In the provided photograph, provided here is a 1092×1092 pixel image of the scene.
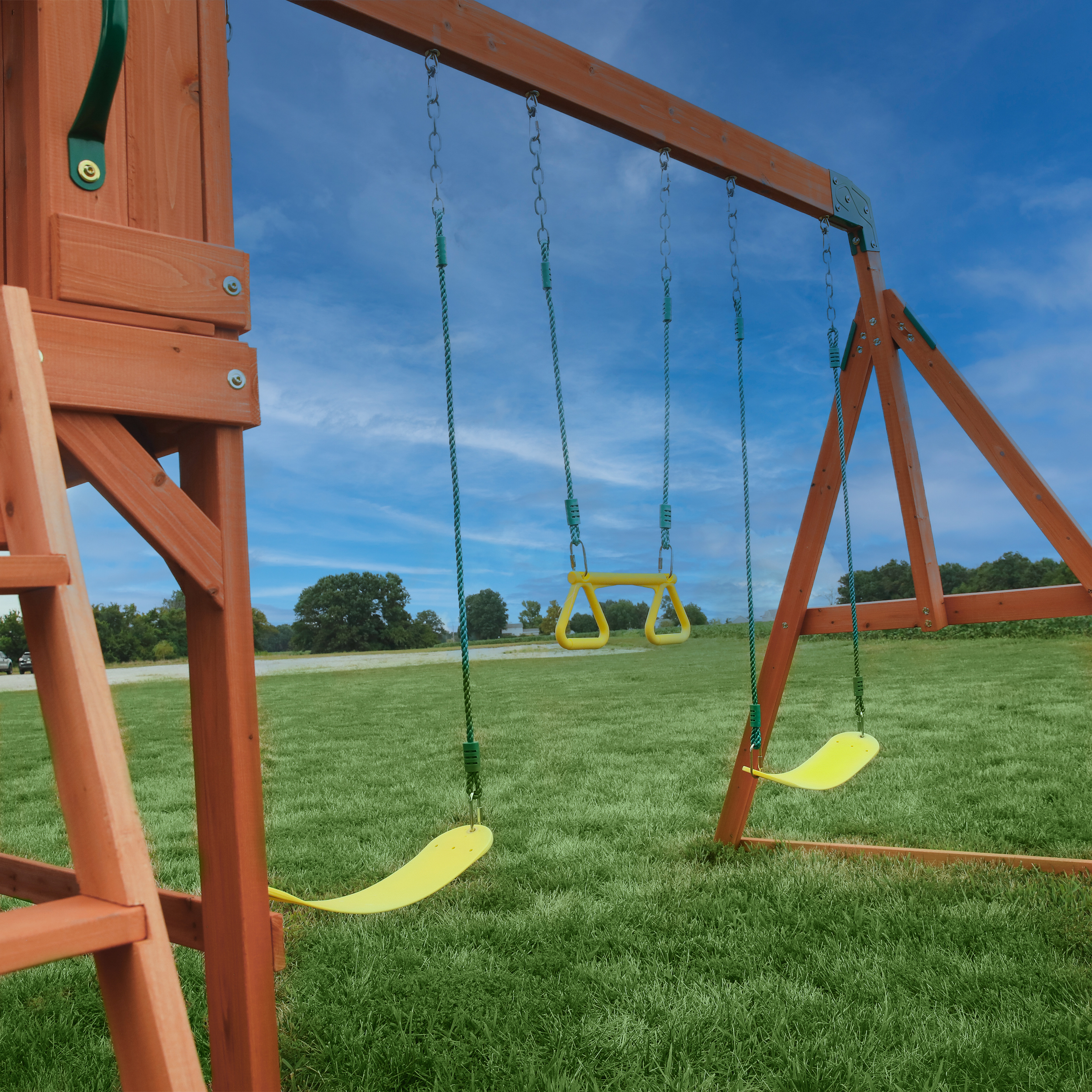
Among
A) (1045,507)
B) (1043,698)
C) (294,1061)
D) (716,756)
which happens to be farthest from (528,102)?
(1043,698)

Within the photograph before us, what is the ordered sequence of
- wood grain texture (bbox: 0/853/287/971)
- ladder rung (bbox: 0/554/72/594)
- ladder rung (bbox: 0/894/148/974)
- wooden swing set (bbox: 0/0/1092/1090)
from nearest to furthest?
1. ladder rung (bbox: 0/894/148/974)
2. ladder rung (bbox: 0/554/72/594)
3. wooden swing set (bbox: 0/0/1092/1090)
4. wood grain texture (bbox: 0/853/287/971)

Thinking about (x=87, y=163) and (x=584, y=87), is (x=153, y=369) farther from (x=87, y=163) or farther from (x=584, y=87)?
(x=584, y=87)

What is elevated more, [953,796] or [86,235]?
[86,235]

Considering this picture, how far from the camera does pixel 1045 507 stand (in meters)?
3.88

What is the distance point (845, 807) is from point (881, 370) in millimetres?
2874

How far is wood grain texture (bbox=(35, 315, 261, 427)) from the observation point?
1.77m

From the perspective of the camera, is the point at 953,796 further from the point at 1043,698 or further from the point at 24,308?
the point at 24,308

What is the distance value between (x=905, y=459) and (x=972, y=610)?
77 cm

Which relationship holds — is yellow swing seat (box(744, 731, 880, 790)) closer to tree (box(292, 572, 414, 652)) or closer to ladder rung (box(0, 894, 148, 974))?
ladder rung (box(0, 894, 148, 974))

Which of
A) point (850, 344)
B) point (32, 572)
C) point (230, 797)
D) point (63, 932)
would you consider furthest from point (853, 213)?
point (63, 932)

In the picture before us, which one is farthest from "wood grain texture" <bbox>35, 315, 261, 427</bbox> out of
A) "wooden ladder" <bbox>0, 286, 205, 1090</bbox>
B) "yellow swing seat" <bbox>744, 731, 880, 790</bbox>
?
"yellow swing seat" <bbox>744, 731, 880, 790</bbox>

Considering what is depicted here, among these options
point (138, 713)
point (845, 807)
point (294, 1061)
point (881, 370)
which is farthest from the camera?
point (138, 713)

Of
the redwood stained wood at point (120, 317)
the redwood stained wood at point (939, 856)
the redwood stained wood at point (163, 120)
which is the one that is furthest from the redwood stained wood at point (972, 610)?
the redwood stained wood at point (163, 120)

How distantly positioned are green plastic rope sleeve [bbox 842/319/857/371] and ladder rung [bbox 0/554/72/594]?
384 centimetres
